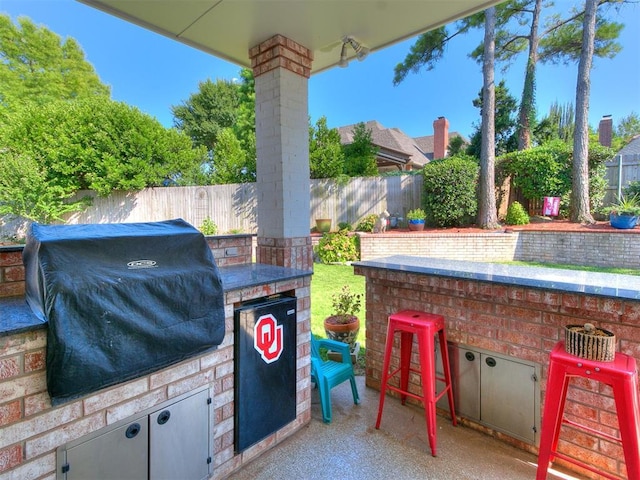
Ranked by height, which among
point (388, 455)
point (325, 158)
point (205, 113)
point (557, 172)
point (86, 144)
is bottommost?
point (388, 455)

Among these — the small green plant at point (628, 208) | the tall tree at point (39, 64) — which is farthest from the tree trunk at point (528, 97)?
the tall tree at point (39, 64)

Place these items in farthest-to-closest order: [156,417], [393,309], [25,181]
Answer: [25,181], [393,309], [156,417]

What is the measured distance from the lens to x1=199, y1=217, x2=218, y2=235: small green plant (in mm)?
10586

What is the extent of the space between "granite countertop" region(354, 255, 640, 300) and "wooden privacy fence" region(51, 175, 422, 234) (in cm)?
771

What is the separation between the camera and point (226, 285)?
5.99 ft

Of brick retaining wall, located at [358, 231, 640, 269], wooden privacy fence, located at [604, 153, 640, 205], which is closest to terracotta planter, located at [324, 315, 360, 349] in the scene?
brick retaining wall, located at [358, 231, 640, 269]

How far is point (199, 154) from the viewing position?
531 inches

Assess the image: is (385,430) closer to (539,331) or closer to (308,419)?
(308,419)

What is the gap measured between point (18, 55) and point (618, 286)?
79.1 feet

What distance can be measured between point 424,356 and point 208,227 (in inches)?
381

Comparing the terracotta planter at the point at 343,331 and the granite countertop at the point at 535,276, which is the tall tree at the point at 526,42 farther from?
the terracotta planter at the point at 343,331

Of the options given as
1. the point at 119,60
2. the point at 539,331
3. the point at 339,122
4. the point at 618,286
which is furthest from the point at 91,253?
the point at 119,60

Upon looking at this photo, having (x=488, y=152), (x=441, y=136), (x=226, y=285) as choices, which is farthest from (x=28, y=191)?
(x=441, y=136)

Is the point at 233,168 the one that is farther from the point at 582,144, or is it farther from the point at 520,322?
the point at 520,322
